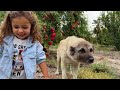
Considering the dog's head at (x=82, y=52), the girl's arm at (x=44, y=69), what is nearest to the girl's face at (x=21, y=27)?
the girl's arm at (x=44, y=69)

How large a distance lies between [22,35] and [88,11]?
534 mm

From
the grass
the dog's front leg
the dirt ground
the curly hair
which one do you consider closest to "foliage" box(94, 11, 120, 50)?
the dirt ground

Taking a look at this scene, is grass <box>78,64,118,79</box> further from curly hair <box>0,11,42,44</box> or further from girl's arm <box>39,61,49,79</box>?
curly hair <box>0,11,42,44</box>

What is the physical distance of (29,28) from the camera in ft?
9.14

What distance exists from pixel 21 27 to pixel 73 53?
0.90 m

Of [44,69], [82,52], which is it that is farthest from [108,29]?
[44,69]

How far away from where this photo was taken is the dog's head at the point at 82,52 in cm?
331

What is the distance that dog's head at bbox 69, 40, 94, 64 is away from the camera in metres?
3.31

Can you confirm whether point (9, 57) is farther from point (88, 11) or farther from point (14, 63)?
point (88, 11)

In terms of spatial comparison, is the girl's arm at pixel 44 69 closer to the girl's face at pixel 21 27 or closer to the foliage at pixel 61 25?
the girl's face at pixel 21 27

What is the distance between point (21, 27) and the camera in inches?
108
